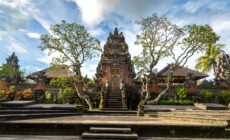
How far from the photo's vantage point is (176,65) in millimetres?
26047

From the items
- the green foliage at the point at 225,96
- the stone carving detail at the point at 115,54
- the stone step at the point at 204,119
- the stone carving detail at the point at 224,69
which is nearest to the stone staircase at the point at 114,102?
the stone carving detail at the point at 115,54

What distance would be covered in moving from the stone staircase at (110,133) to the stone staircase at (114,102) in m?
15.0

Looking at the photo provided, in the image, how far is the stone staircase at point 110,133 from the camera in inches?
331

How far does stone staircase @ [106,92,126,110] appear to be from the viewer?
81.1 feet

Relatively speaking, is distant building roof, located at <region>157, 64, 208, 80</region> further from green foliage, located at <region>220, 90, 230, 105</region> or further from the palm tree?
the palm tree

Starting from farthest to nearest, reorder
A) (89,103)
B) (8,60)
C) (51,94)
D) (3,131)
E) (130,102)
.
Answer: (8,60) → (51,94) → (130,102) → (89,103) → (3,131)

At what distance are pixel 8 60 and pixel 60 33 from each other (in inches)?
1205

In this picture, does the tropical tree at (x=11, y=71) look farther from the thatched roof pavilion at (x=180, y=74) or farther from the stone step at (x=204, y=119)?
the stone step at (x=204, y=119)

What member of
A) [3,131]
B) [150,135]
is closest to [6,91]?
[3,131]

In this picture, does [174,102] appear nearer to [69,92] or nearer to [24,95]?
[69,92]

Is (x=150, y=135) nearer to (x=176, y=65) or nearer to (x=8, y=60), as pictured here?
(x=176, y=65)

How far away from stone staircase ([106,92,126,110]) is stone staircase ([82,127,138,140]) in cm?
1497

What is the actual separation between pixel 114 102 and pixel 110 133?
16935 mm

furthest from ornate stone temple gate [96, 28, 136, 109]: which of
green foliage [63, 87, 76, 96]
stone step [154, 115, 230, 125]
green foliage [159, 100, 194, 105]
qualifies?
stone step [154, 115, 230, 125]
